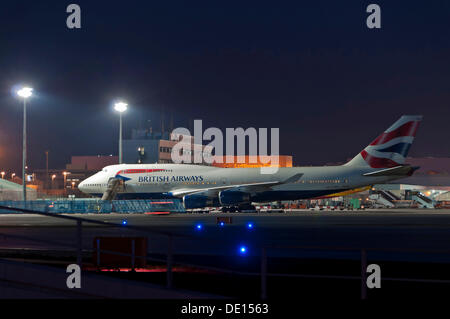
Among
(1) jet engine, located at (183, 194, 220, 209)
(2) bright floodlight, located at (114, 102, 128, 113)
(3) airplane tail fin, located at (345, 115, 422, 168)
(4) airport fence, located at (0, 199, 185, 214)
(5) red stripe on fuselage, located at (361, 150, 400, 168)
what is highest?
(2) bright floodlight, located at (114, 102, 128, 113)

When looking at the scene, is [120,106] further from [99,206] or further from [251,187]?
[251,187]

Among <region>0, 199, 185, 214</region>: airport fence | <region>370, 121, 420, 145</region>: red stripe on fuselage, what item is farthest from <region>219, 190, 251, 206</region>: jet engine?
<region>370, 121, 420, 145</region>: red stripe on fuselage

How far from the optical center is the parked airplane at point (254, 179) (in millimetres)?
67438

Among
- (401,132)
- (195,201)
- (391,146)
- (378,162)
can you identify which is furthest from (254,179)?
(401,132)

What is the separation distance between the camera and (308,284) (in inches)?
604

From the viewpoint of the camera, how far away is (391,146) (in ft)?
232

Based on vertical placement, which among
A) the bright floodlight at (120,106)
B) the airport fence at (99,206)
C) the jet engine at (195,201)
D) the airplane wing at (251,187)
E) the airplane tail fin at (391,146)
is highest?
the bright floodlight at (120,106)

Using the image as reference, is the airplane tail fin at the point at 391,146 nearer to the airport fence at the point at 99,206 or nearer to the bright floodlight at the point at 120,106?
the airport fence at the point at 99,206

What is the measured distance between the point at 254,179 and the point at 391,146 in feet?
50.1

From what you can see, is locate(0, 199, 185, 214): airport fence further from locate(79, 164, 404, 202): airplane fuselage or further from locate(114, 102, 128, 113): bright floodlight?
locate(114, 102, 128, 113): bright floodlight

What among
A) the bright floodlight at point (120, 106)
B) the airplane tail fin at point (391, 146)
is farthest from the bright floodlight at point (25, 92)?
the airplane tail fin at point (391, 146)

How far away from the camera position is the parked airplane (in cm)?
6744
